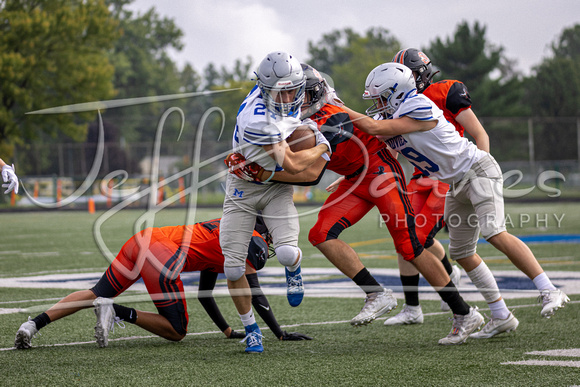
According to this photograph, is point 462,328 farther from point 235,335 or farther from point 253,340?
point 235,335

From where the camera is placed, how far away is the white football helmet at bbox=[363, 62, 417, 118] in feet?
15.4

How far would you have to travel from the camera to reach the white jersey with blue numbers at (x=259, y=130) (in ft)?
14.0

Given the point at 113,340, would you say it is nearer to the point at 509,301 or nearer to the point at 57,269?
the point at 509,301

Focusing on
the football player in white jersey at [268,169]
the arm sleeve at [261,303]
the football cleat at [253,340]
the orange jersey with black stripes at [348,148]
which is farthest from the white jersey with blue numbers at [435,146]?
the football cleat at [253,340]

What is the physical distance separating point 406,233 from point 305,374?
148 cm

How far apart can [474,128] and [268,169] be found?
174cm

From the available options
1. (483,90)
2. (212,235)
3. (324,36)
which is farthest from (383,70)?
(324,36)

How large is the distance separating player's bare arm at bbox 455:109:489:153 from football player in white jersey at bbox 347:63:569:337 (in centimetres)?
17

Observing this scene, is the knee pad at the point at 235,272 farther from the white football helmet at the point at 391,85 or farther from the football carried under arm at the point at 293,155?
the white football helmet at the point at 391,85

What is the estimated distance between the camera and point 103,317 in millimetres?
4512

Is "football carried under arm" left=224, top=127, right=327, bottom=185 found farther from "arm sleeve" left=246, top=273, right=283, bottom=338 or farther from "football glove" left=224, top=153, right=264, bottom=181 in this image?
"arm sleeve" left=246, top=273, right=283, bottom=338

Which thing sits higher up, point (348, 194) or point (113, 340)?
point (348, 194)

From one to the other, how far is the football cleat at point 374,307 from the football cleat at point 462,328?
0.44m

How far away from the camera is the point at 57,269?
877cm
